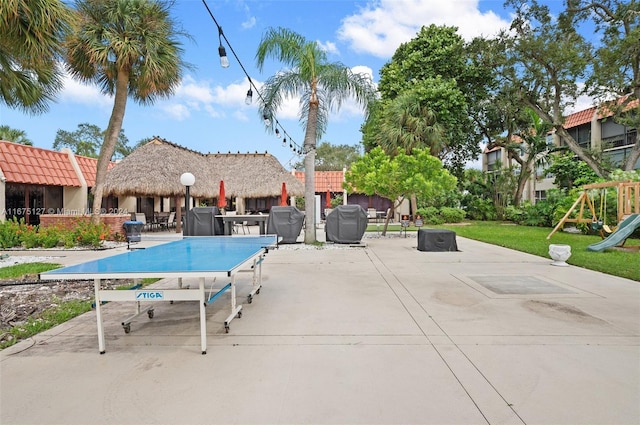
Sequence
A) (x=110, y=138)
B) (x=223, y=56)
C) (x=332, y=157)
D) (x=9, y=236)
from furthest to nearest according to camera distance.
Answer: (x=332, y=157)
(x=110, y=138)
(x=9, y=236)
(x=223, y=56)

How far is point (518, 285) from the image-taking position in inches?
246

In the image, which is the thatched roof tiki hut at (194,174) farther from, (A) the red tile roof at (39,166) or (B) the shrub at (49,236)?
(B) the shrub at (49,236)

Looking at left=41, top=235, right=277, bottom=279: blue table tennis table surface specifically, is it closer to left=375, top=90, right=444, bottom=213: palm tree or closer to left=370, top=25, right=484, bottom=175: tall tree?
left=375, top=90, right=444, bottom=213: palm tree

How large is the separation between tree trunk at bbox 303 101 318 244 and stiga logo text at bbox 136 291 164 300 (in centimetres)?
889

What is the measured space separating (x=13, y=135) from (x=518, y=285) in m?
30.7

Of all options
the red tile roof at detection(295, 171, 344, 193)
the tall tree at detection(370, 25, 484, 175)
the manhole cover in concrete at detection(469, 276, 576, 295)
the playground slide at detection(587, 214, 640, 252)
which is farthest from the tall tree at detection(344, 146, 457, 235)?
the red tile roof at detection(295, 171, 344, 193)

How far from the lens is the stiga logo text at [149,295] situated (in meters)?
3.23

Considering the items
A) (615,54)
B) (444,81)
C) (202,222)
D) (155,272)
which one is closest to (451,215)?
(444,81)

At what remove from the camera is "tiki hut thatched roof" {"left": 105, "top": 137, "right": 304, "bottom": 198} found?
1738 cm

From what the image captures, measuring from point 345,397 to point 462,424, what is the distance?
77 centimetres

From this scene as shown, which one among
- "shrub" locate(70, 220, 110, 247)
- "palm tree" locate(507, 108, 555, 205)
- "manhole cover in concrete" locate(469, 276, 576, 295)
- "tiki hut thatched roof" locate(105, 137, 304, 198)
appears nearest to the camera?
"manhole cover in concrete" locate(469, 276, 576, 295)

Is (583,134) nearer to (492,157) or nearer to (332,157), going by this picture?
(492,157)

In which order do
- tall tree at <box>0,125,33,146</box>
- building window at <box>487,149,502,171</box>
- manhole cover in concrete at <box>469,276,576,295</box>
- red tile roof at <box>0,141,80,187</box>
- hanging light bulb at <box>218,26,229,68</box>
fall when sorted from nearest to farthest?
manhole cover in concrete at <box>469,276,576,295</box> < hanging light bulb at <box>218,26,229,68</box> < red tile roof at <box>0,141,80,187</box> < tall tree at <box>0,125,33,146</box> < building window at <box>487,149,502,171</box>

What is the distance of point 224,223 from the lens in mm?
13180
